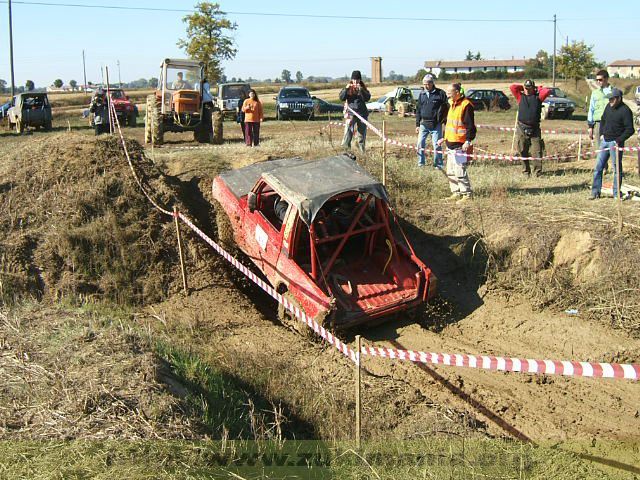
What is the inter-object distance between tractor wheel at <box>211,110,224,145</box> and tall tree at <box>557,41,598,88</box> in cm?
4231

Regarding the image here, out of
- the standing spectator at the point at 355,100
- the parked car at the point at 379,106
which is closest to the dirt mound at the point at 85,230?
the standing spectator at the point at 355,100

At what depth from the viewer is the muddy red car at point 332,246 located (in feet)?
25.4

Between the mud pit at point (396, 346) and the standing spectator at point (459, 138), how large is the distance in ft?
3.98

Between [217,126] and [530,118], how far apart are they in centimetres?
977

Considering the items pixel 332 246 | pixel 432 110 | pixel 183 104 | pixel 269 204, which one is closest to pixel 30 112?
pixel 183 104

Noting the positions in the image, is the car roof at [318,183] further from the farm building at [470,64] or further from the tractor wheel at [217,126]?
the farm building at [470,64]

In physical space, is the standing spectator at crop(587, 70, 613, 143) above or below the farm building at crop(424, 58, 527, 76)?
below

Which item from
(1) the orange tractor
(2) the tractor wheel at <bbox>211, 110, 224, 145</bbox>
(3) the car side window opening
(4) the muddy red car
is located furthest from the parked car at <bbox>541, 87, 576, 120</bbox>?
(3) the car side window opening

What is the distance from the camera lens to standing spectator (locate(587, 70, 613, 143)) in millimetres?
11820

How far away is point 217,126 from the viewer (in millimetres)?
18594

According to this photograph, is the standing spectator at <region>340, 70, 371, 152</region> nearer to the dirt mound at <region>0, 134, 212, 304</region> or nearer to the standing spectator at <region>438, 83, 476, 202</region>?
the standing spectator at <region>438, 83, 476, 202</region>

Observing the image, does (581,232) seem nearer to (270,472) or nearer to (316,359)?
(316,359)

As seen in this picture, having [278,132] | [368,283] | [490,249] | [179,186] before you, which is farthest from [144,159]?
[278,132]

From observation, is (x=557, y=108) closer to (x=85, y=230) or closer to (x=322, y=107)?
(x=322, y=107)
